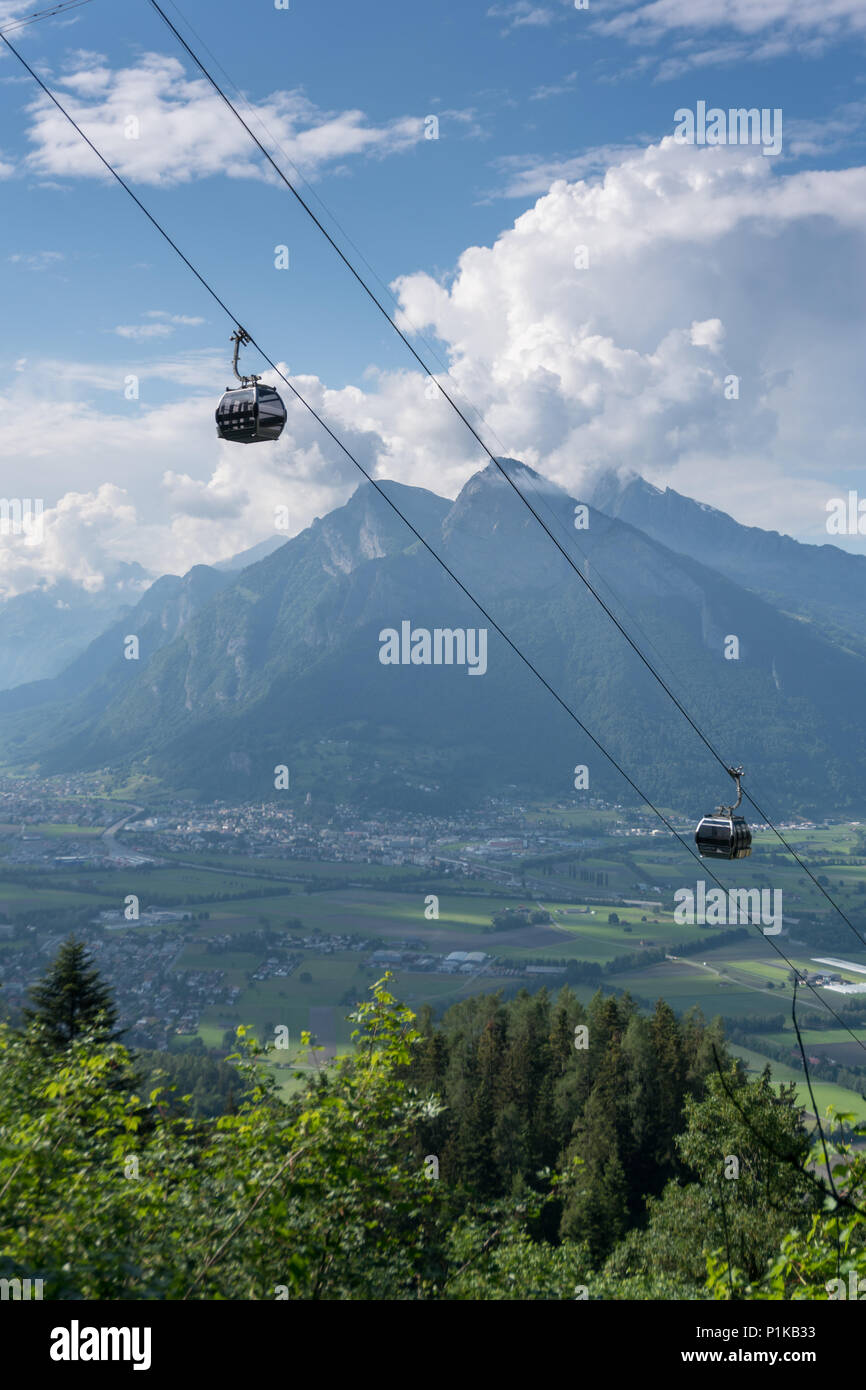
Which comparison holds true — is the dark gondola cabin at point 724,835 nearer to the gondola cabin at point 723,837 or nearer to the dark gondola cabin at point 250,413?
the gondola cabin at point 723,837

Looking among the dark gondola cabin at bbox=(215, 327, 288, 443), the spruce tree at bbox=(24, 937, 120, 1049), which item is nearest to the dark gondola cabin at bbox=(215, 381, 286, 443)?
the dark gondola cabin at bbox=(215, 327, 288, 443)

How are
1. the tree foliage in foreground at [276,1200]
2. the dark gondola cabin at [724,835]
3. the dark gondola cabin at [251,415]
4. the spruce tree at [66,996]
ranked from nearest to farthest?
the tree foliage in foreground at [276,1200] < the dark gondola cabin at [251,415] < the dark gondola cabin at [724,835] < the spruce tree at [66,996]

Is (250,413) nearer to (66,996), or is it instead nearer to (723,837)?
(723,837)

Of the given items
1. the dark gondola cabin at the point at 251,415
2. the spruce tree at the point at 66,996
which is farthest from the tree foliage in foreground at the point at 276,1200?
the spruce tree at the point at 66,996

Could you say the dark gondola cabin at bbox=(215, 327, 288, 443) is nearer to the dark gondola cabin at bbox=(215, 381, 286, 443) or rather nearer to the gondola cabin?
the dark gondola cabin at bbox=(215, 381, 286, 443)
